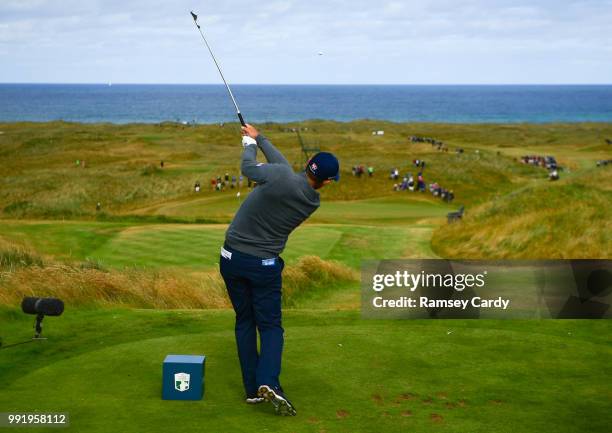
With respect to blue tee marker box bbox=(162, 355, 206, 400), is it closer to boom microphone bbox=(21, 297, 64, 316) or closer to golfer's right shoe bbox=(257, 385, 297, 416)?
golfer's right shoe bbox=(257, 385, 297, 416)

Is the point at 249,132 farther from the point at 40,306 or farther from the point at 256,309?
the point at 40,306

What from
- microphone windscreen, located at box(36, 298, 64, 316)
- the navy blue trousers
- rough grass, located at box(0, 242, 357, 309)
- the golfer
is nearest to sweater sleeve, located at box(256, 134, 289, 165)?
the golfer

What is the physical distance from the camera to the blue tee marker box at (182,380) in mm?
6504

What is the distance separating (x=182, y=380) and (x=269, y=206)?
166cm

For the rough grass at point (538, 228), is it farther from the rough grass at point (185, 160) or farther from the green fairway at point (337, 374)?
the rough grass at point (185, 160)

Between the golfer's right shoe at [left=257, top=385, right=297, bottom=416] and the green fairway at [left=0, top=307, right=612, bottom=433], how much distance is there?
75 millimetres

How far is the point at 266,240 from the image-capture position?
21.4ft

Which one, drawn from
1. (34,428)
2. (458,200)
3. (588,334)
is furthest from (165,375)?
(458,200)

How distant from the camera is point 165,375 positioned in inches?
259

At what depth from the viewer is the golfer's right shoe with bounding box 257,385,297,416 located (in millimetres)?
6211

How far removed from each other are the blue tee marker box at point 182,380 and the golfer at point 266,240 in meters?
0.43

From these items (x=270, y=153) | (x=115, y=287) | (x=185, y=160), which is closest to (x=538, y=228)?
(x=115, y=287)

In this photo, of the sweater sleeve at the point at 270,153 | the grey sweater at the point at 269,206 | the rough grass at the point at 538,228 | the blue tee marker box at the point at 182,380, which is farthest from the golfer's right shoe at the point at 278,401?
the rough grass at the point at 538,228

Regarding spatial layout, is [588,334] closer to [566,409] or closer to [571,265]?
[566,409]
